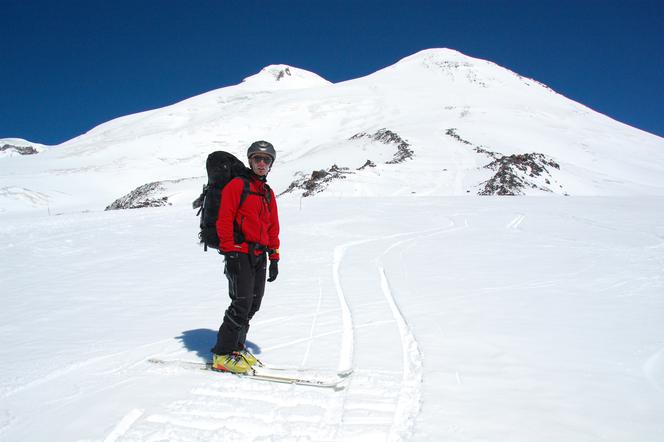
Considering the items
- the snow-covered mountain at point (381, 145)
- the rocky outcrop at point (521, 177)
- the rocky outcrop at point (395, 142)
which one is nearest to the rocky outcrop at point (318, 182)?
the snow-covered mountain at point (381, 145)

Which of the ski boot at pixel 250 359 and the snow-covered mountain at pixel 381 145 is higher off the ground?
the snow-covered mountain at pixel 381 145

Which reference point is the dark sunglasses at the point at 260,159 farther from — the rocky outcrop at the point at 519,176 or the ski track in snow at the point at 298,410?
the rocky outcrop at the point at 519,176

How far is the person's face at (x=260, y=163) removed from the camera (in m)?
3.78

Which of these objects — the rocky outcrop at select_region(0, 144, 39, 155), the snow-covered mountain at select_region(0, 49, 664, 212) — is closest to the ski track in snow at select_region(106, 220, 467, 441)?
the snow-covered mountain at select_region(0, 49, 664, 212)

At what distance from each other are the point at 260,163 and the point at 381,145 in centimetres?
3834

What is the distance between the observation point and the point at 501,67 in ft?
303

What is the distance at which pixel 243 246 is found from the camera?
372 cm

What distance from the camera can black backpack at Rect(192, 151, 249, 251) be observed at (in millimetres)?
3744

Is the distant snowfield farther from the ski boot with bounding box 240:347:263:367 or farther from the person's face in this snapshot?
the person's face

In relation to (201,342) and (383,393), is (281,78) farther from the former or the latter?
(383,393)

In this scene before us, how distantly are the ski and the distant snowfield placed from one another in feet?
0.28

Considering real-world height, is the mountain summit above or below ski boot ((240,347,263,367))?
above

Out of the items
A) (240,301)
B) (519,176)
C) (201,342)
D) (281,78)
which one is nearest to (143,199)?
(519,176)

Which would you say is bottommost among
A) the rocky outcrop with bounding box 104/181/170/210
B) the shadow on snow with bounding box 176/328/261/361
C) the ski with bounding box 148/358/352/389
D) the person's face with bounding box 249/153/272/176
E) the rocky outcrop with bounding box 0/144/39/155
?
the ski with bounding box 148/358/352/389
